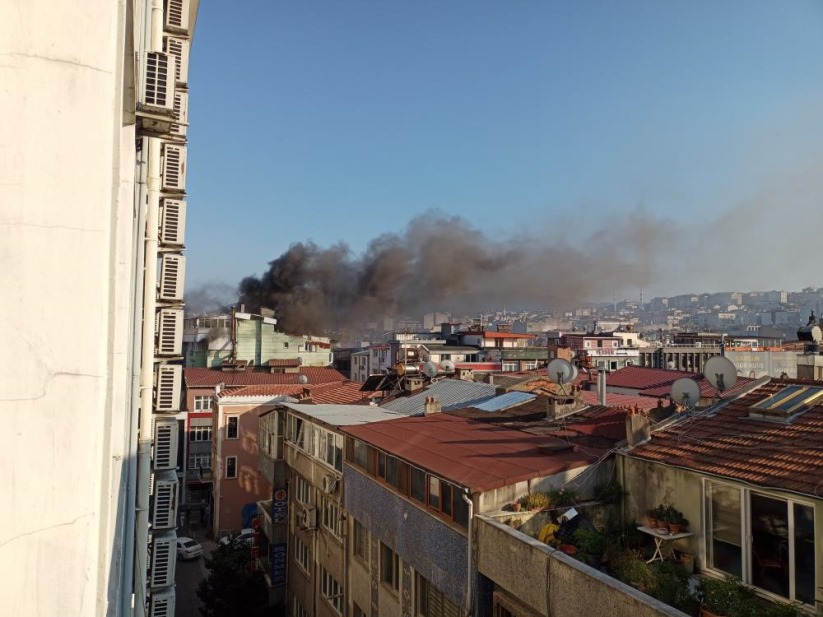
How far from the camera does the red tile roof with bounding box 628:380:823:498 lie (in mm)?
6457

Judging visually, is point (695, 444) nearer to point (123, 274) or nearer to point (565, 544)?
point (565, 544)

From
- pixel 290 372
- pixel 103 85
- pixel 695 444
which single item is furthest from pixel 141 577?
pixel 290 372

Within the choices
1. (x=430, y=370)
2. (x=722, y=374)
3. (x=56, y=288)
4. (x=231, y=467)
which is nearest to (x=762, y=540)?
(x=722, y=374)

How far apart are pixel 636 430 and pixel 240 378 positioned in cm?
3421

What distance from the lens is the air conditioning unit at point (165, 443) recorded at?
890cm

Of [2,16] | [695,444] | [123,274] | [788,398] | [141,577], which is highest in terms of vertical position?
[2,16]

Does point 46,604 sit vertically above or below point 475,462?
above

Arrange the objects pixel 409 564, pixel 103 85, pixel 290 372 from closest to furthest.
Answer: pixel 103 85
pixel 409 564
pixel 290 372

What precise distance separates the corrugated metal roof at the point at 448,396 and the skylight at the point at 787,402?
7.37 meters

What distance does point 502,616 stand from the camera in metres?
7.86

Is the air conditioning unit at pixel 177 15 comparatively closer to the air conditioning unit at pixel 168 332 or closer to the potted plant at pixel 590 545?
the air conditioning unit at pixel 168 332

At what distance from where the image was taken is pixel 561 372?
1225 cm

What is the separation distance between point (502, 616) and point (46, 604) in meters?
6.73

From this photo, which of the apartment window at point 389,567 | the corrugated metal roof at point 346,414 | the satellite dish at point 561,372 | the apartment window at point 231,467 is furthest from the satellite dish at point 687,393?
the apartment window at point 231,467
